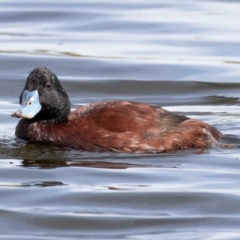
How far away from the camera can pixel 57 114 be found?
11.0 m

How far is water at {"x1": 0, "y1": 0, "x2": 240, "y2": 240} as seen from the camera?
8117mm

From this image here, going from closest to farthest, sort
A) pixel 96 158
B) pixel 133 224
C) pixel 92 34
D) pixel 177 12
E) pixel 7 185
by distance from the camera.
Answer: pixel 133 224 → pixel 7 185 → pixel 96 158 → pixel 92 34 → pixel 177 12

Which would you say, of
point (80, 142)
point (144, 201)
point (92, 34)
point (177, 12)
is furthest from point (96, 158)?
point (177, 12)

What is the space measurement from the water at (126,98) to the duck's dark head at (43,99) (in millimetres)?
382

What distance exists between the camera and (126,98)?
47.1 ft

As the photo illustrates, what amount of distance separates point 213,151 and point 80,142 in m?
1.40

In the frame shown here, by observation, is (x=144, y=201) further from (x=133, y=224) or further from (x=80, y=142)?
(x=80, y=142)

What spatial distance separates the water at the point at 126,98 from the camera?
320 inches

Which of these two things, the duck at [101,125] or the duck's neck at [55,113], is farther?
the duck's neck at [55,113]

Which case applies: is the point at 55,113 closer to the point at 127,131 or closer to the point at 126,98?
the point at 127,131

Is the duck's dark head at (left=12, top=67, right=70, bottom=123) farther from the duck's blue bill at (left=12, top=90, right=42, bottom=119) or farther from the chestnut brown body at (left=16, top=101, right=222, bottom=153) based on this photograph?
the chestnut brown body at (left=16, top=101, right=222, bottom=153)

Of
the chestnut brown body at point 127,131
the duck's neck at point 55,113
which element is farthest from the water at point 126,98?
the duck's neck at point 55,113

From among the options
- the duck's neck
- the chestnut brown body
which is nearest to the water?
the chestnut brown body

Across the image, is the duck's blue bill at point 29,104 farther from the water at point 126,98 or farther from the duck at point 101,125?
the water at point 126,98
